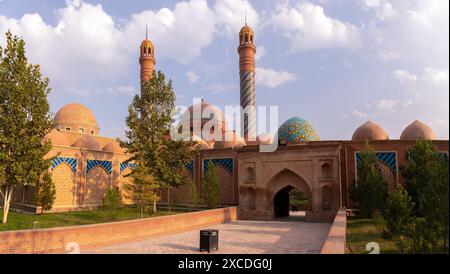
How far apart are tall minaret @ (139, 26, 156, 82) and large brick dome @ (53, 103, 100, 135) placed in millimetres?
7369

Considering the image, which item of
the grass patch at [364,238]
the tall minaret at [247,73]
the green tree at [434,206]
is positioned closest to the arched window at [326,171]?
the grass patch at [364,238]

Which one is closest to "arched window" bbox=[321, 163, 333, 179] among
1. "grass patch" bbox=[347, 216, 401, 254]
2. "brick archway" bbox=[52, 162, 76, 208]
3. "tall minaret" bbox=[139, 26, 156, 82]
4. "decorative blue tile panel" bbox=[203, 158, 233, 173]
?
"grass patch" bbox=[347, 216, 401, 254]

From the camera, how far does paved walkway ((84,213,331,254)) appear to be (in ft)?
34.2

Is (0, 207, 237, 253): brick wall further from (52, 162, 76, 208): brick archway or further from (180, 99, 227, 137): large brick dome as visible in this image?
(180, 99, 227, 137): large brick dome

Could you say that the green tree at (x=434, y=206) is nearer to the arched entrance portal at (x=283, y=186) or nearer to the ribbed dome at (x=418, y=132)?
the arched entrance portal at (x=283, y=186)

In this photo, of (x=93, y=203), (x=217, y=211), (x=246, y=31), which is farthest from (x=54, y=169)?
(x=246, y=31)

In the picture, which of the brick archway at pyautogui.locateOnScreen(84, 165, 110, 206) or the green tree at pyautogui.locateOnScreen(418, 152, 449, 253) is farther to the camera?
the brick archway at pyautogui.locateOnScreen(84, 165, 110, 206)

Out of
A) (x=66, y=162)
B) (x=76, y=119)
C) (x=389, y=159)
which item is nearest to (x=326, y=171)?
(x=389, y=159)

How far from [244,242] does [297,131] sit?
15.6m

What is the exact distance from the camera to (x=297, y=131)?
26125 mm

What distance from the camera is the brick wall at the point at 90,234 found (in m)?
9.17

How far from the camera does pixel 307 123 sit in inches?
1060

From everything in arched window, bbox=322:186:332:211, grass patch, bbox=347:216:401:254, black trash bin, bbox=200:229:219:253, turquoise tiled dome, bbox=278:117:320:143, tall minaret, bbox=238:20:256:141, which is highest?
tall minaret, bbox=238:20:256:141
